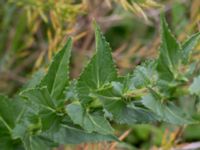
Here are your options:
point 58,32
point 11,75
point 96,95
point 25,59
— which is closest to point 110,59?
point 96,95

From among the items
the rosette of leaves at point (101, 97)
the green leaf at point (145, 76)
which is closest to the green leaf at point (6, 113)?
the rosette of leaves at point (101, 97)

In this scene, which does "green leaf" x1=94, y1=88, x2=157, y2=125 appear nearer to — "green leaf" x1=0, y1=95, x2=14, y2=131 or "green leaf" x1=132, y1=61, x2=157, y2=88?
"green leaf" x1=132, y1=61, x2=157, y2=88

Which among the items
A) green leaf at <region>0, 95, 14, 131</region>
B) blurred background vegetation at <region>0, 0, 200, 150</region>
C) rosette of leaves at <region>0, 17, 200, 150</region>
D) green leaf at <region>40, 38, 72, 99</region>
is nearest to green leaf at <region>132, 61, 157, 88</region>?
rosette of leaves at <region>0, 17, 200, 150</region>

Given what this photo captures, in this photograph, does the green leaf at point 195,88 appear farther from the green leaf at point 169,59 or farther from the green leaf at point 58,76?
the green leaf at point 58,76

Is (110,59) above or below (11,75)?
above

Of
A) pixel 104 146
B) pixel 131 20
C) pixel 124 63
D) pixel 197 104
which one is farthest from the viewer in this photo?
pixel 131 20

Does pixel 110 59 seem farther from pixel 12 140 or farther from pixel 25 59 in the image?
pixel 25 59
